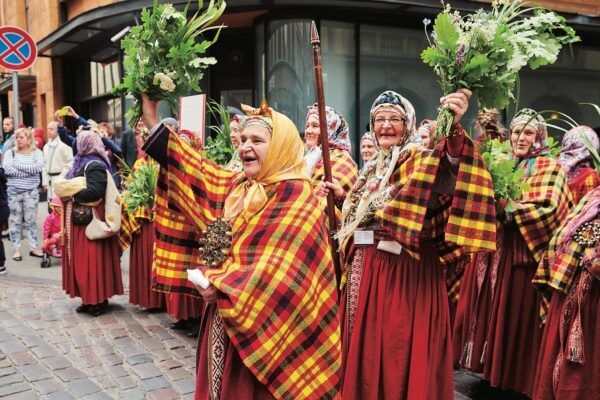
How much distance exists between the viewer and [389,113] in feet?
12.0

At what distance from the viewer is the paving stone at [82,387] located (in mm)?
4297

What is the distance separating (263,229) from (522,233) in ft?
7.88

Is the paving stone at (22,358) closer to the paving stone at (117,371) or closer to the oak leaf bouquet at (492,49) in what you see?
the paving stone at (117,371)

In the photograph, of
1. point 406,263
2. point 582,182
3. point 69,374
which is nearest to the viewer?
point 406,263

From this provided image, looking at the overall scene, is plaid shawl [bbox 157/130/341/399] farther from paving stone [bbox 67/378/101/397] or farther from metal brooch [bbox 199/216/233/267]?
paving stone [bbox 67/378/101/397]

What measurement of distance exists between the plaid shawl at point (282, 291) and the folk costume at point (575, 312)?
1.71 m

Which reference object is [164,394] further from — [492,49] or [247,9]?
[247,9]

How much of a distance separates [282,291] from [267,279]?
0.10 metres

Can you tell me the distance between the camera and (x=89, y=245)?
6398mm

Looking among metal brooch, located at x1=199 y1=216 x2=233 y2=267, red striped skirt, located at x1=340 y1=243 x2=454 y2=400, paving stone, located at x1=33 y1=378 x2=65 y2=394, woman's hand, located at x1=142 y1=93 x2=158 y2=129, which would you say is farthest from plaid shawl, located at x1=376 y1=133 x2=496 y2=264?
paving stone, located at x1=33 y1=378 x2=65 y2=394

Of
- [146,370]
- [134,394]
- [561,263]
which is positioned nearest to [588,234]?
[561,263]

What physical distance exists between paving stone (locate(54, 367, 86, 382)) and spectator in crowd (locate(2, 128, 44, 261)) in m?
5.49

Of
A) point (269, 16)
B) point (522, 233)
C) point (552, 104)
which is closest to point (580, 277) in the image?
point (522, 233)

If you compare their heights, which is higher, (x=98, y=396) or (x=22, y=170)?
(x=22, y=170)
